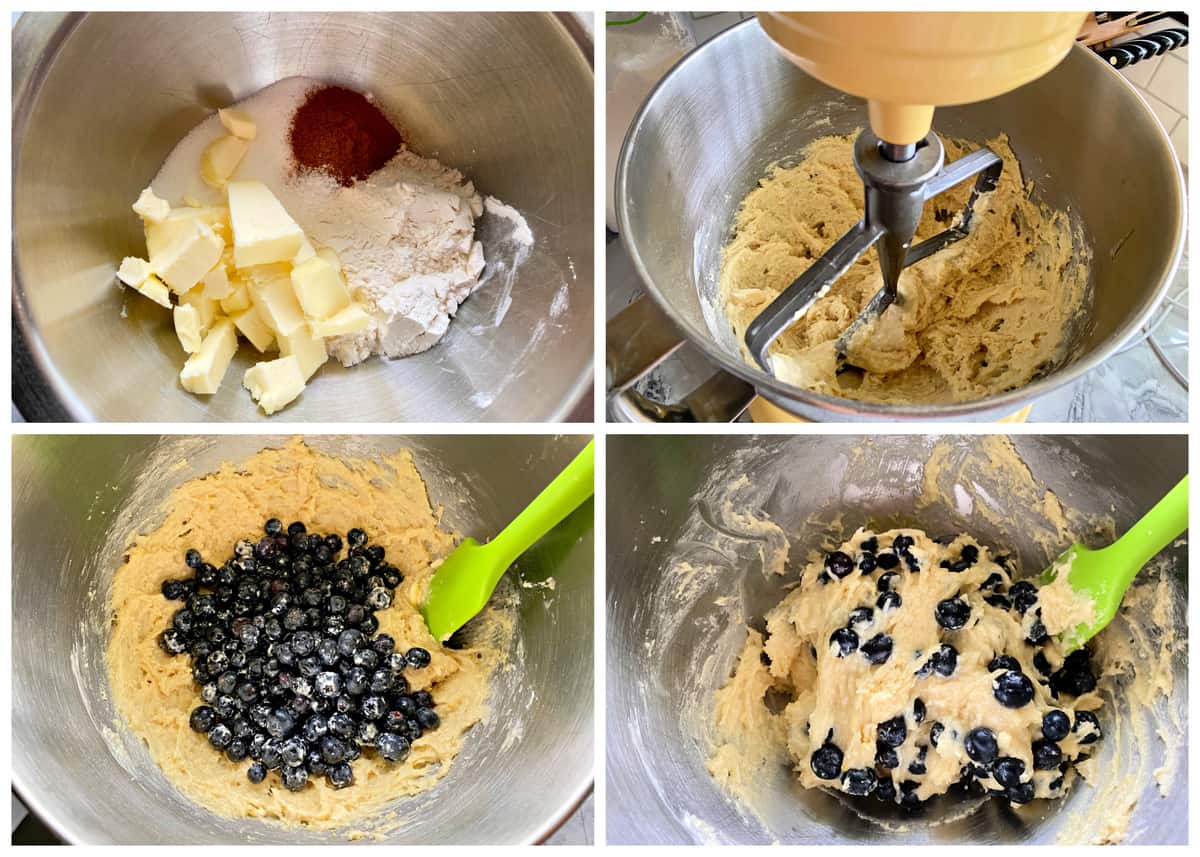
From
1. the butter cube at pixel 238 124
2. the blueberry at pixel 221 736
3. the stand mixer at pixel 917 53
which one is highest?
the stand mixer at pixel 917 53

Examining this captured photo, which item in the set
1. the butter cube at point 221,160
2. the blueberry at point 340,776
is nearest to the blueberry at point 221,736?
the blueberry at point 340,776

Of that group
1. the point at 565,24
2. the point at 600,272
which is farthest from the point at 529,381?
the point at 565,24

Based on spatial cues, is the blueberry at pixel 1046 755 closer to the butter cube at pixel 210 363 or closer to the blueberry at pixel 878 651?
the blueberry at pixel 878 651

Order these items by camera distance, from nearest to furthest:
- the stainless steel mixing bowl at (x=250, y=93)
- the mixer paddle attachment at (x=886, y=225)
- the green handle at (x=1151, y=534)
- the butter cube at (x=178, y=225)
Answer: the mixer paddle attachment at (x=886, y=225) → the green handle at (x=1151, y=534) → the stainless steel mixing bowl at (x=250, y=93) → the butter cube at (x=178, y=225)

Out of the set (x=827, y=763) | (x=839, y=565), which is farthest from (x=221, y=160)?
(x=827, y=763)

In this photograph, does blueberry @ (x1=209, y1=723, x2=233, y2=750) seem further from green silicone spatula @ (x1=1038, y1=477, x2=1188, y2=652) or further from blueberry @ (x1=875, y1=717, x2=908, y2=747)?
green silicone spatula @ (x1=1038, y1=477, x2=1188, y2=652)

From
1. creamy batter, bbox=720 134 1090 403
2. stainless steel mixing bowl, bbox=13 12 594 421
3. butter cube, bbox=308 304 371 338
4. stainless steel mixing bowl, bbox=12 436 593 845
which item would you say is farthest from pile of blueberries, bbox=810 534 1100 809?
butter cube, bbox=308 304 371 338

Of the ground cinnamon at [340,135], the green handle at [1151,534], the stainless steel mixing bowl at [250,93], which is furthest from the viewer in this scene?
the ground cinnamon at [340,135]
